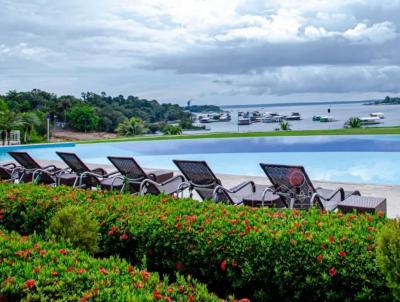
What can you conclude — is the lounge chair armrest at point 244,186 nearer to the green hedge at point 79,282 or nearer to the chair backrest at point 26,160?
the green hedge at point 79,282

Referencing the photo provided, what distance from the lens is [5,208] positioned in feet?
15.0

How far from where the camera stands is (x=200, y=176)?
6621 mm

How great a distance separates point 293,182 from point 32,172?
4864 mm

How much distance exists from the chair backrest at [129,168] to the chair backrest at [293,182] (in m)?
2.22

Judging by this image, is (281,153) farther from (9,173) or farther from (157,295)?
(157,295)

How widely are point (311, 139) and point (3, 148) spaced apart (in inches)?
536

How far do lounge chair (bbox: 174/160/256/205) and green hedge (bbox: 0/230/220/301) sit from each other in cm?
351

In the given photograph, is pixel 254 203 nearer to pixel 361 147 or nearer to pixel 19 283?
pixel 19 283

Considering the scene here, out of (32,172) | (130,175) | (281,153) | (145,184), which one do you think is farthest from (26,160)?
(281,153)

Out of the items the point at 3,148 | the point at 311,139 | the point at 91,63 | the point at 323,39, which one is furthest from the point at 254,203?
the point at 91,63

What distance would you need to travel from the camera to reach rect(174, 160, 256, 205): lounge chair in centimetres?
638

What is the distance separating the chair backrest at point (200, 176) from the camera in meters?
6.45

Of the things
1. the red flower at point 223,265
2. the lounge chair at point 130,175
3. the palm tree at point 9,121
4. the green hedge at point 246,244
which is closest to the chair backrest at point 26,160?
the lounge chair at point 130,175

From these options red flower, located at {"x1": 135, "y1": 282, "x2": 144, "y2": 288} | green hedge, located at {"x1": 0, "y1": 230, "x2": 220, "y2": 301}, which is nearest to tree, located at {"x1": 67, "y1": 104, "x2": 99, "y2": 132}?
green hedge, located at {"x1": 0, "y1": 230, "x2": 220, "y2": 301}
